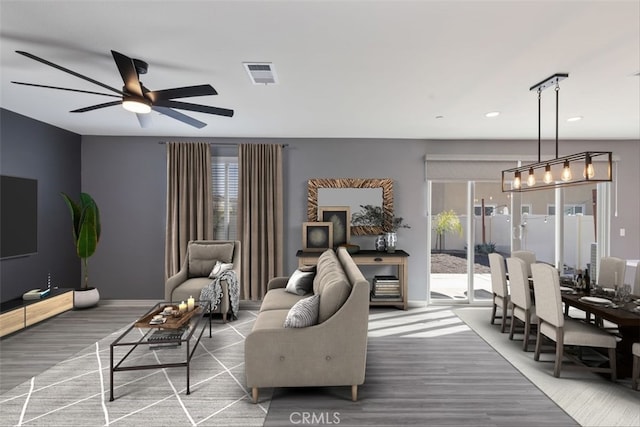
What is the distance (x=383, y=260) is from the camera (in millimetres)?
5172

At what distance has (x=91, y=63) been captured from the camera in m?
2.79

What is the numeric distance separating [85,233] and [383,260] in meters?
4.12

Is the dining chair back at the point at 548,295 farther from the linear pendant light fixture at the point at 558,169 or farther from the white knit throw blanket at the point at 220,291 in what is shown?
the white knit throw blanket at the point at 220,291

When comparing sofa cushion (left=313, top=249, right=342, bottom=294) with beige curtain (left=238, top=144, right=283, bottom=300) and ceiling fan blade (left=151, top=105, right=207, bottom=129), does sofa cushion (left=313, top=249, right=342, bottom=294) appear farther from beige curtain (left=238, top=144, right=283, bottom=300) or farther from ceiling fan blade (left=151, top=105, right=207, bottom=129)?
ceiling fan blade (left=151, top=105, right=207, bottom=129)

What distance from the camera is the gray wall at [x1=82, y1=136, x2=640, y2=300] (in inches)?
218

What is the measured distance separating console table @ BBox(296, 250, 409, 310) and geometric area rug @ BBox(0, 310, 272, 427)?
181 cm

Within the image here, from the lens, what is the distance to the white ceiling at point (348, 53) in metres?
2.07

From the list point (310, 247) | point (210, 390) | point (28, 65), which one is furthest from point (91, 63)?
point (310, 247)

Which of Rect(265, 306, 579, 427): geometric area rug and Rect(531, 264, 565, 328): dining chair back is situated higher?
Rect(531, 264, 565, 328): dining chair back

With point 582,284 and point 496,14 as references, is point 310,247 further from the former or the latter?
point 496,14

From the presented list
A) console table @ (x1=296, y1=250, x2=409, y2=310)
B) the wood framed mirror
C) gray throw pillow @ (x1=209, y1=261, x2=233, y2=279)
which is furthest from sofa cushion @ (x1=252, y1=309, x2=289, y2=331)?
the wood framed mirror

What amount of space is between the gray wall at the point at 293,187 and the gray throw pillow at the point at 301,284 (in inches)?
55.6

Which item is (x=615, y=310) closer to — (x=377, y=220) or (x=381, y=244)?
(x=381, y=244)

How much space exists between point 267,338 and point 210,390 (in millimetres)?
710
